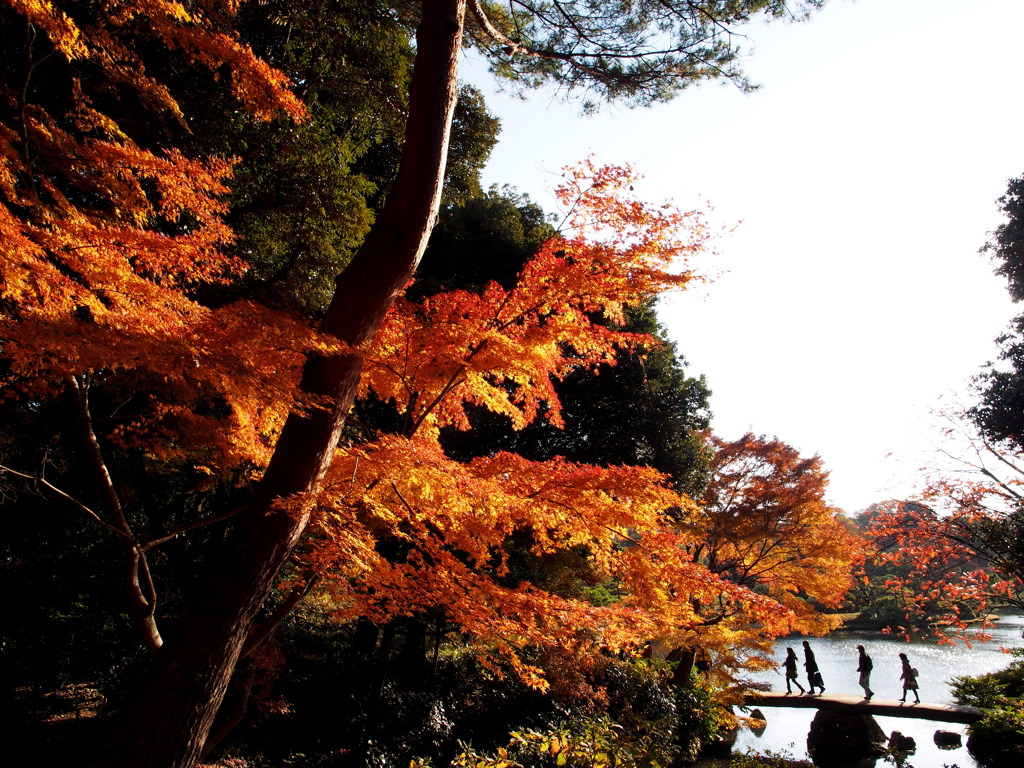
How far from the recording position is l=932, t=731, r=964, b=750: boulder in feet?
27.3

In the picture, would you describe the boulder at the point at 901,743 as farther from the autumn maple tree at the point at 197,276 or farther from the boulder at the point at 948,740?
the autumn maple tree at the point at 197,276

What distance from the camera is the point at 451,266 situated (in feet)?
34.4

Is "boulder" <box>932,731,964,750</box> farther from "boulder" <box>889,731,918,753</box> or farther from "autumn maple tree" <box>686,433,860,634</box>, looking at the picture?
"autumn maple tree" <box>686,433,860,634</box>

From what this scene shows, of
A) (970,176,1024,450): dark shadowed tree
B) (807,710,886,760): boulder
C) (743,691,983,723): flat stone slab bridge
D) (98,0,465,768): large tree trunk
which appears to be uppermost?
(970,176,1024,450): dark shadowed tree

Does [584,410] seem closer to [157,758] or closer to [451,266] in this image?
[451,266]

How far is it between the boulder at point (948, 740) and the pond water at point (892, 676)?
0.10m

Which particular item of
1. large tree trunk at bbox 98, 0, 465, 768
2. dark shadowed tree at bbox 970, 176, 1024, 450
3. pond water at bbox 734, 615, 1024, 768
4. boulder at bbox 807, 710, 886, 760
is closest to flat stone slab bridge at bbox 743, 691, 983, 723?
boulder at bbox 807, 710, 886, 760

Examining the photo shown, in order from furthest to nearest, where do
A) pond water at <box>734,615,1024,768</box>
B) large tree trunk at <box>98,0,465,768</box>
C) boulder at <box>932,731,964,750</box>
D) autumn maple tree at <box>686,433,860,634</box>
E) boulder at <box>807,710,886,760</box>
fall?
autumn maple tree at <box>686,433,860,634</box> < pond water at <box>734,615,1024,768</box> < boulder at <box>807,710,886,760</box> < boulder at <box>932,731,964,750</box> < large tree trunk at <box>98,0,465,768</box>

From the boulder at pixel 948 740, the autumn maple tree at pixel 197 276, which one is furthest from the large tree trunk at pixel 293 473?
the boulder at pixel 948 740

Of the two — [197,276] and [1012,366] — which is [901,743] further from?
[197,276]

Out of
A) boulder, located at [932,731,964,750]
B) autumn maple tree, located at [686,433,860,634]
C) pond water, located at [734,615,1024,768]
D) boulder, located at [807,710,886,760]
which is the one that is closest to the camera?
boulder, located at [932,731,964,750]

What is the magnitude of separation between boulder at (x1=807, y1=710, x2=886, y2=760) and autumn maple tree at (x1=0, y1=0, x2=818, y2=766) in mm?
7750

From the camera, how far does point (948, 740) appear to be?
8391 mm

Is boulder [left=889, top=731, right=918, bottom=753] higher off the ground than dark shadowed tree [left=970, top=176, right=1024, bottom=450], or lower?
lower
